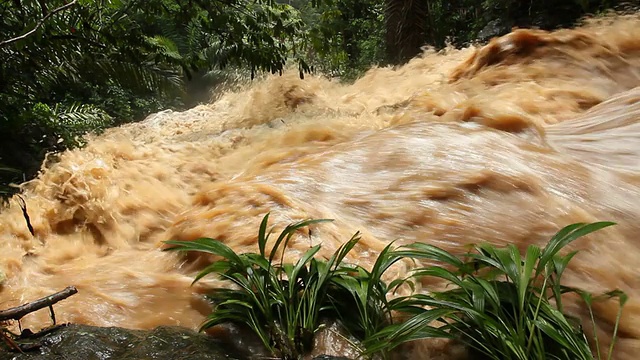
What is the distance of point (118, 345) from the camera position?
1656 mm

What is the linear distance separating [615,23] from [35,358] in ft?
22.3

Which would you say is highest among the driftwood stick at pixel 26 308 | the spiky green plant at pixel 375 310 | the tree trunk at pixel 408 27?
the tree trunk at pixel 408 27

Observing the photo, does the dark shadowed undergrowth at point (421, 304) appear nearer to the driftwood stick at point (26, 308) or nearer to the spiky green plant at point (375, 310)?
the spiky green plant at point (375, 310)

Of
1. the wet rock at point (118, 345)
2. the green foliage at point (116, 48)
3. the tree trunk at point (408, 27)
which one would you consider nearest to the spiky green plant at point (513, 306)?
the wet rock at point (118, 345)

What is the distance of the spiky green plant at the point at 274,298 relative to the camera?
68.4 inches

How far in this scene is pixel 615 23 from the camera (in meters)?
5.82

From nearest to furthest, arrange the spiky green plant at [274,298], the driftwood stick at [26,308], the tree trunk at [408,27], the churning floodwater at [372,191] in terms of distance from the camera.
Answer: the driftwood stick at [26,308]
the spiky green plant at [274,298]
the churning floodwater at [372,191]
the tree trunk at [408,27]

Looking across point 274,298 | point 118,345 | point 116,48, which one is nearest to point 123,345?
point 118,345

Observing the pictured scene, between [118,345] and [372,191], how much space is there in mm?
1738

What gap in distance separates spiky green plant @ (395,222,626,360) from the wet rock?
0.81 metres

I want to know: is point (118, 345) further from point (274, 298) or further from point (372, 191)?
point (372, 191)

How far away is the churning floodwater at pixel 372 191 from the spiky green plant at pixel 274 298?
25 centimetres

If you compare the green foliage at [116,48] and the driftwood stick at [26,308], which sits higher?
the green foliage at [116,48]

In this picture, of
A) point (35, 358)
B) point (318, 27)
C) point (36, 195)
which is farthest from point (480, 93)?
point (35, 358)
